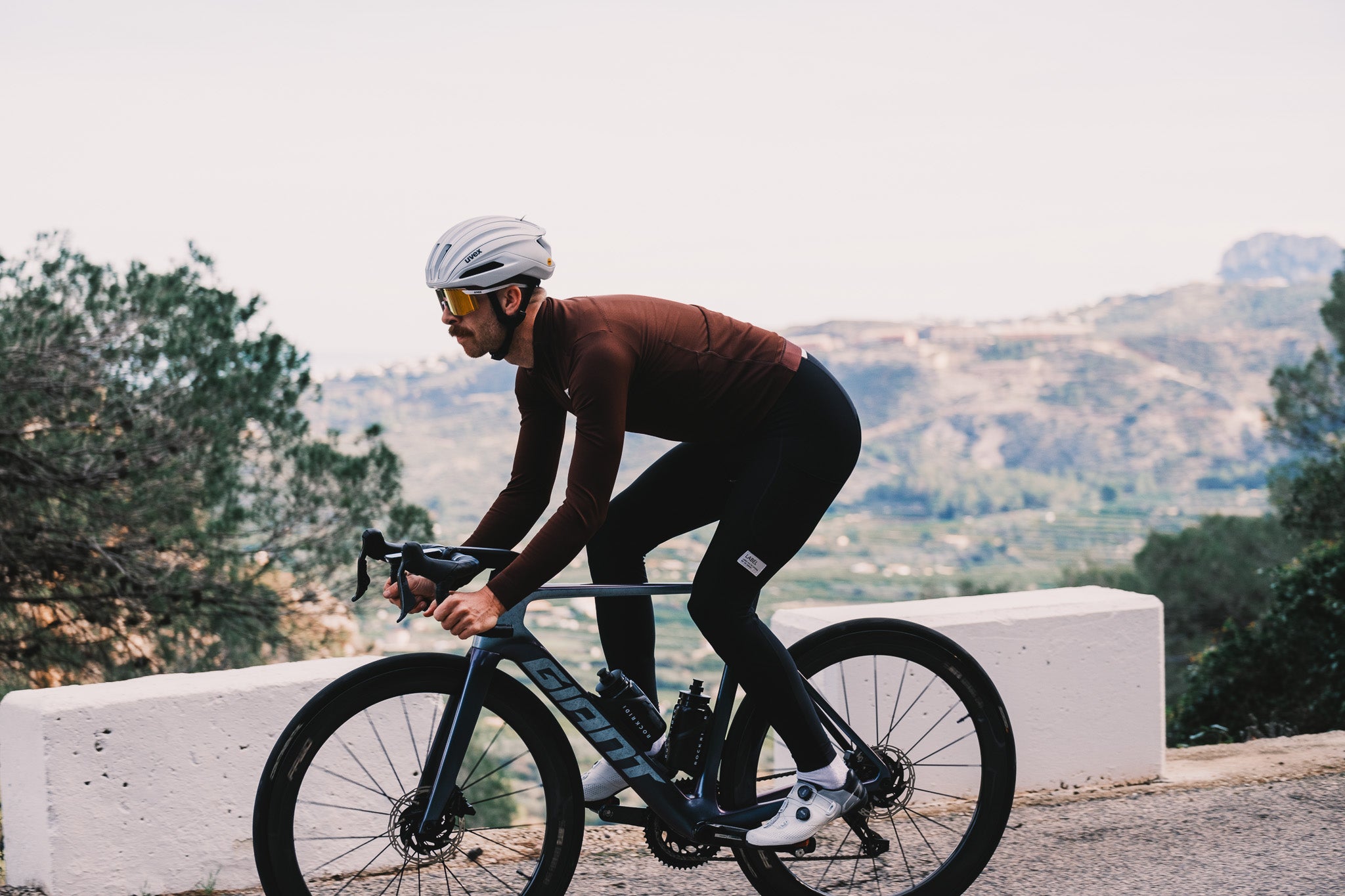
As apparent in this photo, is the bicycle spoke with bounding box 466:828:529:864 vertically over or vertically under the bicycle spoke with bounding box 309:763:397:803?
under

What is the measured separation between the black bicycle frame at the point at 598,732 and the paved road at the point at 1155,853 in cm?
54

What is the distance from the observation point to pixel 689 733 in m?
3.19

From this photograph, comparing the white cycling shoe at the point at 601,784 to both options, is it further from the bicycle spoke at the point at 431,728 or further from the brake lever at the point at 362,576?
the brake lever at the point at 362,576

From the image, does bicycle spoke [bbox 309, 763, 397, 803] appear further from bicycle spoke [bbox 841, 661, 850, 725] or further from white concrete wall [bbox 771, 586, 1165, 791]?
white concrete wall [bbox 771, 586, 1165, 791]

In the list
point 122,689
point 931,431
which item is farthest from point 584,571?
point 931,431

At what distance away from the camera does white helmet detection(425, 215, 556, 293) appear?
282 cm

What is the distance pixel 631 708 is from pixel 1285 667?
31.0ft

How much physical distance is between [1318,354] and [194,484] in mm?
23822

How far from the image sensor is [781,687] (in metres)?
3.13

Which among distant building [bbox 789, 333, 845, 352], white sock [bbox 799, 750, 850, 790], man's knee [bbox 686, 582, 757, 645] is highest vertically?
distant building [bbox 789, 333, 845, 352]

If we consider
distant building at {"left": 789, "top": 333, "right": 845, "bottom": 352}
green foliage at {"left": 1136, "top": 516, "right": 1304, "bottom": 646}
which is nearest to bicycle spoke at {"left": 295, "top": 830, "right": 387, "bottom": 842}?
green foliage at {"left": 1136, "top": 516, "right": 1304, "bottom": 646}

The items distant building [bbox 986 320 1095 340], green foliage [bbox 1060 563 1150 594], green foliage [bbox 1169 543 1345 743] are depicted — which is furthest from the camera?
distant building [bbox 986 320 1095 340]

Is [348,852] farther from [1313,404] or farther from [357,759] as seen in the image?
[1313,404]

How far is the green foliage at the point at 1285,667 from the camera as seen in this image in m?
9.35
